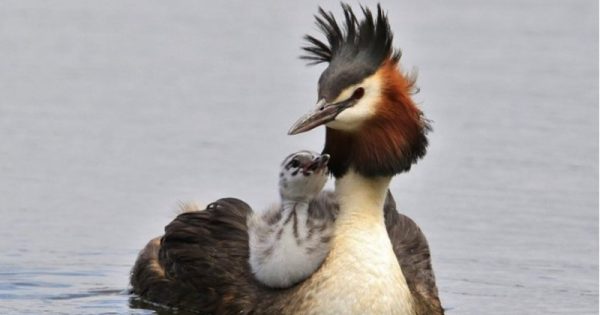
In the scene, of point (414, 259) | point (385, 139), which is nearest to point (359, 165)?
point (385, 139)

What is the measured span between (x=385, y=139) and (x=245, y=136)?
5.57 m

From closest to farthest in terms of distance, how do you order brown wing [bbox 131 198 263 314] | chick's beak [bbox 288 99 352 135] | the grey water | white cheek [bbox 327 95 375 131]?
1. chick's beak [bbox 288 99 352 135]
2. white cheek [bbox 327 95 375 131]
3. brown wing [bbox 131 198 263 314]
4. the grey water

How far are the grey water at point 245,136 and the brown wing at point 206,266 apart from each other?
1.17ft

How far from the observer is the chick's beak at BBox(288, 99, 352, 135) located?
9.70 metres

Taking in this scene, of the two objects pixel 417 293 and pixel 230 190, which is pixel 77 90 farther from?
pixel 417 293

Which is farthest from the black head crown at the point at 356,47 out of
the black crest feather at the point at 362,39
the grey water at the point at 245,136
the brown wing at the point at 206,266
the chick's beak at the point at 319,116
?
the grey water at the point at 245,136

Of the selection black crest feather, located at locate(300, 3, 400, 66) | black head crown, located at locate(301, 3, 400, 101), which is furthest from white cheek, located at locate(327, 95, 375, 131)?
black crest feather, located at locate(300, 3, 400, 66)

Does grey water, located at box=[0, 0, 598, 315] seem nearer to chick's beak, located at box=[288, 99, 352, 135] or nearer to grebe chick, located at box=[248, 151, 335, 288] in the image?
grebe chick, located at box=[248, 151, 335, 288]

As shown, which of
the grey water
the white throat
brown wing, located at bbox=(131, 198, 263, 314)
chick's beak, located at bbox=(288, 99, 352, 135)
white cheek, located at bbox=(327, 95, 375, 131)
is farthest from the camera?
the grey water

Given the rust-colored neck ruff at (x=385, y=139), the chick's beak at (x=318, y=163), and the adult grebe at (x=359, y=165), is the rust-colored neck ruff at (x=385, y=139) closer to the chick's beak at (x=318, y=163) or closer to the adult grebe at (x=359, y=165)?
the adult grebe at (x=359, y=165)

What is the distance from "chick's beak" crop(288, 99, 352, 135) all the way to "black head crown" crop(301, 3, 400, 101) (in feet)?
0.46

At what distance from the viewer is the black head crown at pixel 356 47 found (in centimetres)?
1006

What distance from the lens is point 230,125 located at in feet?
52.2

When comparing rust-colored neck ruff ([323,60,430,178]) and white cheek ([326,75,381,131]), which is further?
rust-colored neck ruff ([323,60,430,178])
